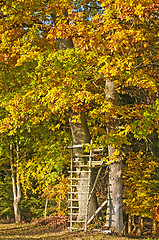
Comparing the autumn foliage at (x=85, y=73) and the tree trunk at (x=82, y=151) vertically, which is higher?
the autumn foliage at (x=85, y=73)

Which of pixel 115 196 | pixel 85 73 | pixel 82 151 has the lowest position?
pixel 115 196

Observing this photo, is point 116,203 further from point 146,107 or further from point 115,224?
point 146,107

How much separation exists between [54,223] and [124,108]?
18.4 feet

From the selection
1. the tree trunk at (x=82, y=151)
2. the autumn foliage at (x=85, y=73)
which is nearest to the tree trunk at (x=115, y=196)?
the autumn foliage at (x=85, y=73)

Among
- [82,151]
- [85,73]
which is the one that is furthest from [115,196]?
[85,73]

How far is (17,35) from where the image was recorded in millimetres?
12891

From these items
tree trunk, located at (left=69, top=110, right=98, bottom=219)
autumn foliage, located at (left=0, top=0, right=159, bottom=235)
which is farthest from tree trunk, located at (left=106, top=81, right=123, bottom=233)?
tree trunk, located at (left=69, top=110, right=98, bottom=219)

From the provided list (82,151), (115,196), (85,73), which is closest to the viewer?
(85,73)

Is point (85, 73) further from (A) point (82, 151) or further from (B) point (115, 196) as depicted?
(B) point (115, 196)

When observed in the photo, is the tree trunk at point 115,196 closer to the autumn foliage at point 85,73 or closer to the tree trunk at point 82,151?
the autumn foliage at point 85,73

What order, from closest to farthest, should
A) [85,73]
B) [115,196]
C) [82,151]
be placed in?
[85,73], [115,196], [82,151]

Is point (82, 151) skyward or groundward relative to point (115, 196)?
skyward

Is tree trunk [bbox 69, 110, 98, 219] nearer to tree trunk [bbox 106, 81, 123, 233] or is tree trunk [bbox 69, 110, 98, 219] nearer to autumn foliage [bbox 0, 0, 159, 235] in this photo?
autumn foliage [bbox 0, 0, 159, 235]

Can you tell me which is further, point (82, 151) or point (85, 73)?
point (82, 151)
